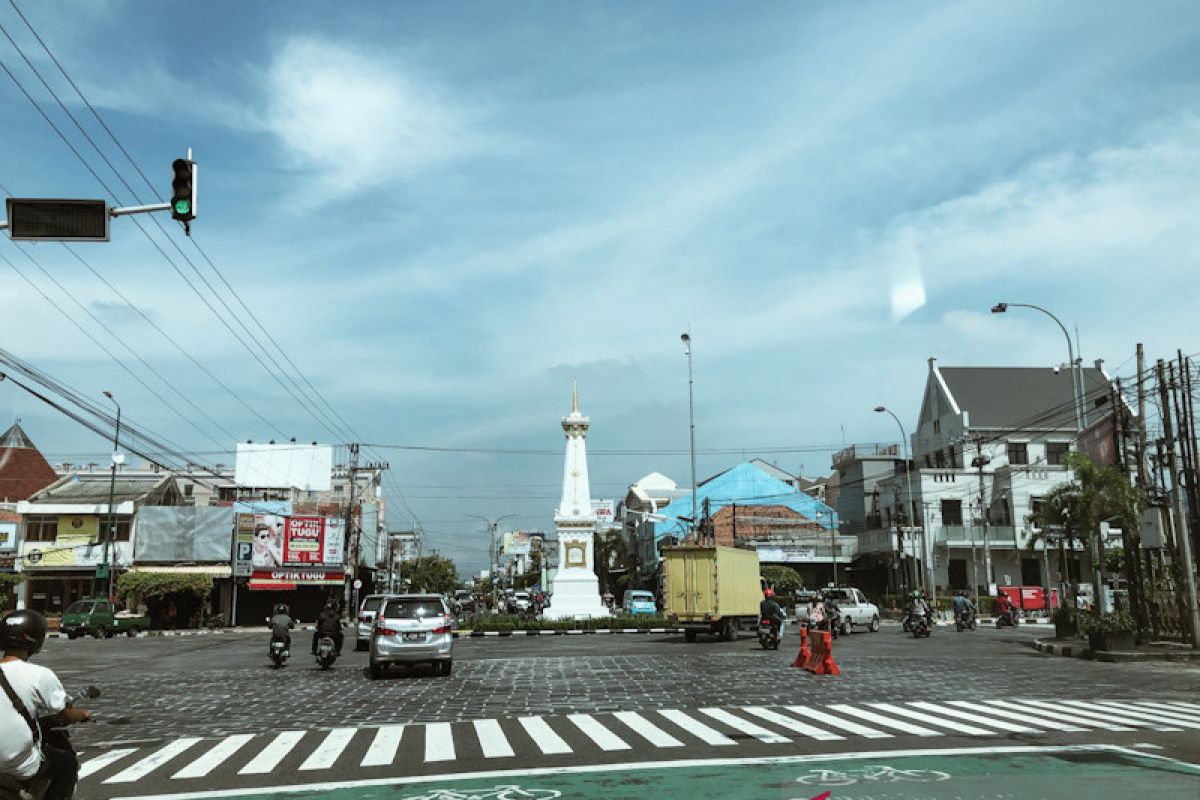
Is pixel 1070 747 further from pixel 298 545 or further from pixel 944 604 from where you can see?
pixel 298 545

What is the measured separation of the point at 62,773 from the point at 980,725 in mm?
10569

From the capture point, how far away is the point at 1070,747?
34.1 ft

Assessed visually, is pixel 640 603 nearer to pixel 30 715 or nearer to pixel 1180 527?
pixel 1180 527

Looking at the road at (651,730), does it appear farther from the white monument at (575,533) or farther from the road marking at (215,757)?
the white monument at (575,533)

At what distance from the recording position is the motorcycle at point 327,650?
22.9 metres

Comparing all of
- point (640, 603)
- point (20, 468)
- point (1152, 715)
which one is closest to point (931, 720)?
point (1152, 715)

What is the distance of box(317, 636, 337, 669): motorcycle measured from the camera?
2288 centimetres

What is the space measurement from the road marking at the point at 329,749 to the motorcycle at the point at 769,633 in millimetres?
16932

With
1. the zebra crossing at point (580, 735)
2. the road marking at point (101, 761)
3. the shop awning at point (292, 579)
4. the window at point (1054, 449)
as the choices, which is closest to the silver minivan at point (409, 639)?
the zebra crossing at point (580, 735)

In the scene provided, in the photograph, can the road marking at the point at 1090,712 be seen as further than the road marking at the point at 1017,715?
Yes

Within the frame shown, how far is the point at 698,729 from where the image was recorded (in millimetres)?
12070

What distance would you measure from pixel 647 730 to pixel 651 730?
51mm

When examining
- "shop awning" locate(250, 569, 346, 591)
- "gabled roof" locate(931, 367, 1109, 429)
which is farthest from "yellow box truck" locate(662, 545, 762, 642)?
"gabled roof" locate(931, 367, 1109, 429)

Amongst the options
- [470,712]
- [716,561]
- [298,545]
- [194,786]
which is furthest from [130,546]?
[194,786]
